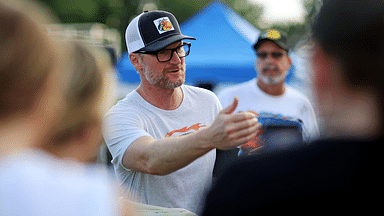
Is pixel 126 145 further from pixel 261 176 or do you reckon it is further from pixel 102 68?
pixel 261 176

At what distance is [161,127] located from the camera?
2174 mm

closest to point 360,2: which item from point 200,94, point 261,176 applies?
point 261,176

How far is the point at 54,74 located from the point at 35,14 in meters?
0.18

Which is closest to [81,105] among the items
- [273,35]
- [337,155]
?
[337,155]

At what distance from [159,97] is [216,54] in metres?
5.22

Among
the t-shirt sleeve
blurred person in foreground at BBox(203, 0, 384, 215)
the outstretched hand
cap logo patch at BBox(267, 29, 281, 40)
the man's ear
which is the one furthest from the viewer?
cap logo patch at BBox(267, 29, 281, 40)

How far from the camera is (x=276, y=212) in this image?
3.23 feet

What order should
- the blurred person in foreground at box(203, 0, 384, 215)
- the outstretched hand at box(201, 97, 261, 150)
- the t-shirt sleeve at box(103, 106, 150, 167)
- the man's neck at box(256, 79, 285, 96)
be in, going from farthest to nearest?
1. the man's neck at box(256, 79, 285, 96)
2. the t-shirt sleeve at box(103, 106, 150, 167)
3. the outstretched hand at box(201, 97, 261, 150)
4. the blurred person in foreground at box(203, 0, 384, 215)

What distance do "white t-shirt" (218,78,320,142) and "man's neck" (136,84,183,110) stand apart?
1.69 metres

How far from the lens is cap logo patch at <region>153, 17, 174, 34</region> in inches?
90.0

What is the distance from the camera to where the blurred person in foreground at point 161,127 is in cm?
175

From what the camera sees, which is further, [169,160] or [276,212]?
[169,160]

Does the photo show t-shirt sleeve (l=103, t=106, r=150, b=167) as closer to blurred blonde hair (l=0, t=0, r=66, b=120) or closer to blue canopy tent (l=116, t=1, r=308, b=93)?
blurred blonde hair (l=0, t=0, r=66, b=120)

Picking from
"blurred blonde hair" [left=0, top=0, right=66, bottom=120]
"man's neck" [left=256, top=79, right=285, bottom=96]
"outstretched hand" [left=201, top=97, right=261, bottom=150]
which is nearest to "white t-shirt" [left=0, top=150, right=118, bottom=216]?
"blurred blonde hair" [left=0, top=0, right=66, bottom=120]
